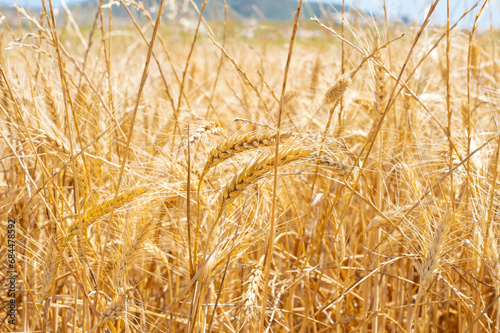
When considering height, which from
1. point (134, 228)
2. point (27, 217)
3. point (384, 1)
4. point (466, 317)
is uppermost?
point (384, 1)

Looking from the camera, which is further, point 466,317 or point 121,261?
point 466,317

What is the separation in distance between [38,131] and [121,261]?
1.17 feet

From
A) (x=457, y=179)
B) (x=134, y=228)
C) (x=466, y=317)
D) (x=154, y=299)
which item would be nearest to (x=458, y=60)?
(x=457, y=179)

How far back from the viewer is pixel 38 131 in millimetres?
927

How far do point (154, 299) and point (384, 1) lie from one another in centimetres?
125

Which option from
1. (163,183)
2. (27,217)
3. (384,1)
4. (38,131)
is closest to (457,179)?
(384,1)

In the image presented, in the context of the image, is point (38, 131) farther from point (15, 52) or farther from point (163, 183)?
point (15, 52)

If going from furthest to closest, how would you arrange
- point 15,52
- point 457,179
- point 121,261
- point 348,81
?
point 15,52, point 457,179, point 121,261, point 348,81

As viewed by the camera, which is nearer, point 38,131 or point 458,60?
point 38,131

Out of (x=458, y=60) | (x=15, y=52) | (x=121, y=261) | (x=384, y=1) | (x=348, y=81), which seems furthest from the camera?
(x=458, y=60)

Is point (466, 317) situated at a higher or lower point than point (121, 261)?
lower

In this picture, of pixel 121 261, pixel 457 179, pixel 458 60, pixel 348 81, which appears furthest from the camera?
pixel 458 60

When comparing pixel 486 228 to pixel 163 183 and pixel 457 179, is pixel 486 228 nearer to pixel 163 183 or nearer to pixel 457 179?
pixel 457 179

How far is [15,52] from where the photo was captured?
148cm
